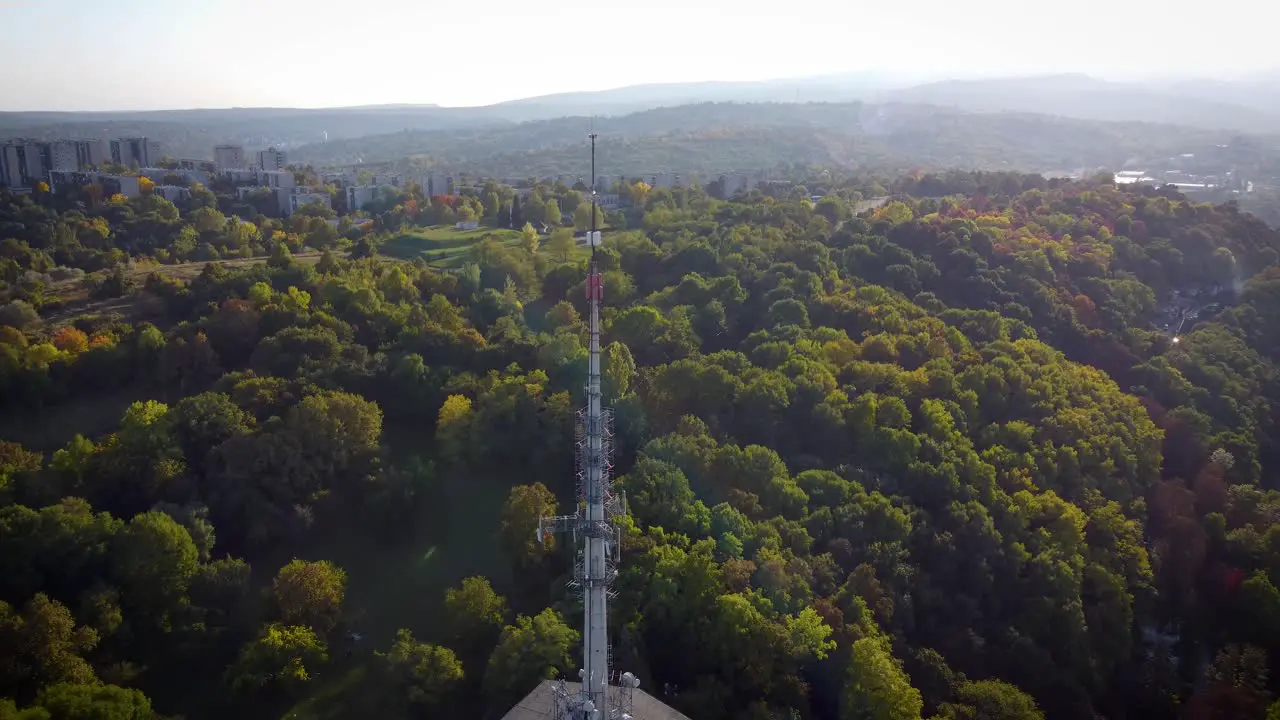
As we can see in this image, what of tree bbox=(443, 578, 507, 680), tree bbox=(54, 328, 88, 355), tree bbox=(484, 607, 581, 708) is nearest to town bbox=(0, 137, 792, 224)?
tree bbox=(54, 328, 88, 355)

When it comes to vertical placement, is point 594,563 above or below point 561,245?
below

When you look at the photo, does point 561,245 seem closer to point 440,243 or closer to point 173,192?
point 440,243

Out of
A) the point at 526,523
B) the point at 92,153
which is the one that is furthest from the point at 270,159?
the point at 526,523

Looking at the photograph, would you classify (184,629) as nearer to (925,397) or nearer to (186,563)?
(186,563)

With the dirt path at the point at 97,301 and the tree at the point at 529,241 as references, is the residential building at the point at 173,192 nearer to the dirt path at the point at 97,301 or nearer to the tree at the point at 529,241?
the dirt path at the point at 97,301

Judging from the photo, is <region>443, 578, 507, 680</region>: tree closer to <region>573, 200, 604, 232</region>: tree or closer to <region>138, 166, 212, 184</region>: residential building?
<region>573, 200, 604, 232</region>: tree

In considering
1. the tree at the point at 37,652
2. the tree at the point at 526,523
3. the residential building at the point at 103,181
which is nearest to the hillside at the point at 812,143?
the residential building at the point at 103,181
